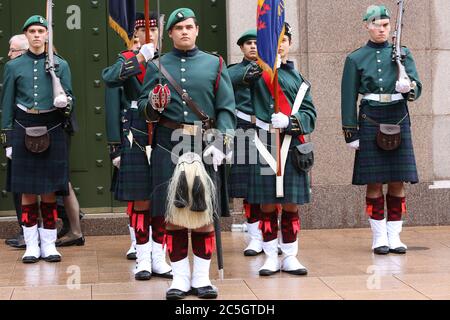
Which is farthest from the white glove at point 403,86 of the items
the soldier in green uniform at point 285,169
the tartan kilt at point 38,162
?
the tartan kilt at point 38,162

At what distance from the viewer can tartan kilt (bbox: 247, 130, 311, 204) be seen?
754 cm

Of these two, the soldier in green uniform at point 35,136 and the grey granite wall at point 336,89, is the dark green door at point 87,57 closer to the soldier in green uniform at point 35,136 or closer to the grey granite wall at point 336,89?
the grey granite wall at point 336,89

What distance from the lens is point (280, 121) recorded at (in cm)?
737

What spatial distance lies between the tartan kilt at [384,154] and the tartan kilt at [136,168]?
7.04ft

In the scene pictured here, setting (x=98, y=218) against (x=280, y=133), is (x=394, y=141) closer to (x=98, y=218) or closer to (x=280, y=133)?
(x=280, y=133)

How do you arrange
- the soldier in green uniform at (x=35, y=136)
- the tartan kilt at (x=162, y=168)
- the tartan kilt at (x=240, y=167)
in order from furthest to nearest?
the tartan kilt at (x=240, y=167) → the soldier in green uniform at (x=35, y=136) → the tartan kilt at (x=162, y=168)

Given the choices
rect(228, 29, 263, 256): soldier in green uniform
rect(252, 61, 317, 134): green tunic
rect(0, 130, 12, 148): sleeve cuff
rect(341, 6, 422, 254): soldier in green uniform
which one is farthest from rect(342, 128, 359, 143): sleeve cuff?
rect(0, 130, 12, 148): sleeve cuff

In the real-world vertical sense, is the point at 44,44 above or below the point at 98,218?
above

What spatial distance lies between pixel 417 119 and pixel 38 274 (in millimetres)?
4516

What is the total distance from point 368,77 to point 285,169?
5.21ft

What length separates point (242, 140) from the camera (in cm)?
863

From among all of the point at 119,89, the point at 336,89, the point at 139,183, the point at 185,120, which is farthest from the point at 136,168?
the point at 336,89

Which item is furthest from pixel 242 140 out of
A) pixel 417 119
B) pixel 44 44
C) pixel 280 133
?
pixel 417 119

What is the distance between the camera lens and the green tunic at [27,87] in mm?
8555
